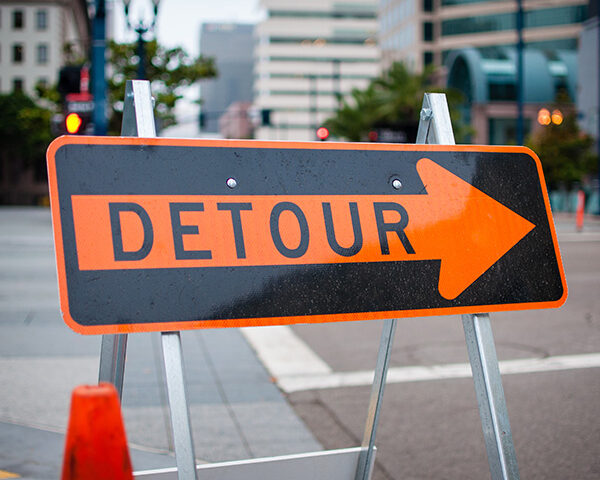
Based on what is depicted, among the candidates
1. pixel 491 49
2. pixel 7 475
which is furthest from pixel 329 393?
pixel 491 49

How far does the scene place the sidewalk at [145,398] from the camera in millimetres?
4234

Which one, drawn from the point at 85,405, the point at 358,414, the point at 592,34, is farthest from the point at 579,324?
the point at 592,34

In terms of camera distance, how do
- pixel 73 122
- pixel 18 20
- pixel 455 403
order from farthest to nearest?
pixel 18 20 < pixel 73 122 < pixel 455 403

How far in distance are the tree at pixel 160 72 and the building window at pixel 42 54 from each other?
45156 millimetres

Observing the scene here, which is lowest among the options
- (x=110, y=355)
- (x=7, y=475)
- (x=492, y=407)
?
(x=7, y=475)

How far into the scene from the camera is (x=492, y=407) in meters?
2.32

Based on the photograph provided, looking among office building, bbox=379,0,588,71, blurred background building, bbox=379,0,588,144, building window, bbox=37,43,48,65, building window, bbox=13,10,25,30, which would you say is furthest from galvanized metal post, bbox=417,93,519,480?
building window, bbox=13,10,25,30

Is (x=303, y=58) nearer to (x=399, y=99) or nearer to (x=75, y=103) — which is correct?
(x=399, y=99)

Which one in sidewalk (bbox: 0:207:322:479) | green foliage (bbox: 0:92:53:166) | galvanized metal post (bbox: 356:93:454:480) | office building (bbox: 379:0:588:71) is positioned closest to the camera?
galvanized metal post (bbox: 356:93:454:480)

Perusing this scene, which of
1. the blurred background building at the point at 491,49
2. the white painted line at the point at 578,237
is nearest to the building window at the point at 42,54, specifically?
the blurred background building at the point at 491,49

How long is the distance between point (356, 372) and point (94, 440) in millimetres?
4703

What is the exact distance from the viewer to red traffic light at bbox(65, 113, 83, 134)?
14.2m

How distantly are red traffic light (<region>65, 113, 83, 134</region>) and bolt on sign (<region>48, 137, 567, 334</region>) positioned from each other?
12734 mm

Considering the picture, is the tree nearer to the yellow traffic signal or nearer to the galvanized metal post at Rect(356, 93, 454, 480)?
the yellow traffic signal
